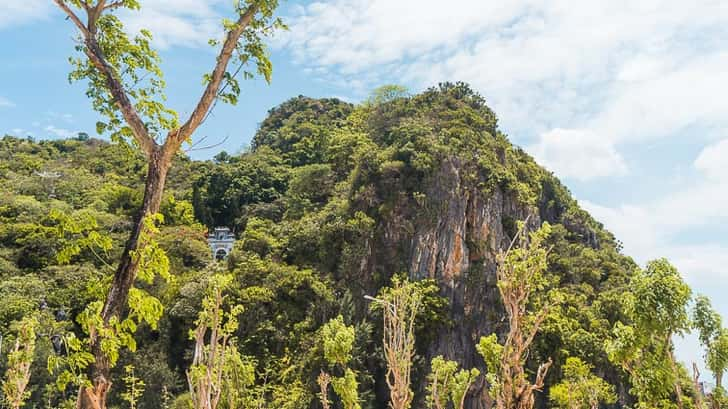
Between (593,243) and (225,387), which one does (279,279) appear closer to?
(225,387)

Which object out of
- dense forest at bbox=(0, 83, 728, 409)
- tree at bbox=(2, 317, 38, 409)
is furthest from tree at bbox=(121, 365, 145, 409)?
tree at bbox=(2, 317, 38, 409)

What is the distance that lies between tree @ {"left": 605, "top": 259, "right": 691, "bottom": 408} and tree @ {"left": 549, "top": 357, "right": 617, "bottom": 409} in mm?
12744

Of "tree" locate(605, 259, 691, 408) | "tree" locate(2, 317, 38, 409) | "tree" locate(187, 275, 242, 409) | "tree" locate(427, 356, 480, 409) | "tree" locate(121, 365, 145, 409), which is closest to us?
"tree" locate(187, 275, 242, 409)

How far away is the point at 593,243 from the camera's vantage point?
4262cm

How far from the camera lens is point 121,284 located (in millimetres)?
3730

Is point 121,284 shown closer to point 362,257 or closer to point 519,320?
point 519,320

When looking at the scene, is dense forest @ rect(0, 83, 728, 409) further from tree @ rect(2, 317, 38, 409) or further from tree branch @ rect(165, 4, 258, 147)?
tree branch @ rect(165, 4, 258, 147)

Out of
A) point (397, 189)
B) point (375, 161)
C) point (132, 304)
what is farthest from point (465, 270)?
point (132, 304)

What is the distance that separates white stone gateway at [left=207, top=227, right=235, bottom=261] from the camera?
36.7 meters

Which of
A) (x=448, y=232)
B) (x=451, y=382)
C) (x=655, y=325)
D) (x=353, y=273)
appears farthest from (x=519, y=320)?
(x=448, y=232)

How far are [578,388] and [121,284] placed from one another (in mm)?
21537

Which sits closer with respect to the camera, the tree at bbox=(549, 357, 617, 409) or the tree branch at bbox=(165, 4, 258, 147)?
the tree branch at bbox=(165, 4, 258, 147)

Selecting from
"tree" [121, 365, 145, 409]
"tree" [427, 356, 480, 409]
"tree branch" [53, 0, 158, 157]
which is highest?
"tree branch" [53, 0, 158, 157]

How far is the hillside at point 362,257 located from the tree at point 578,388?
4.62 ft
